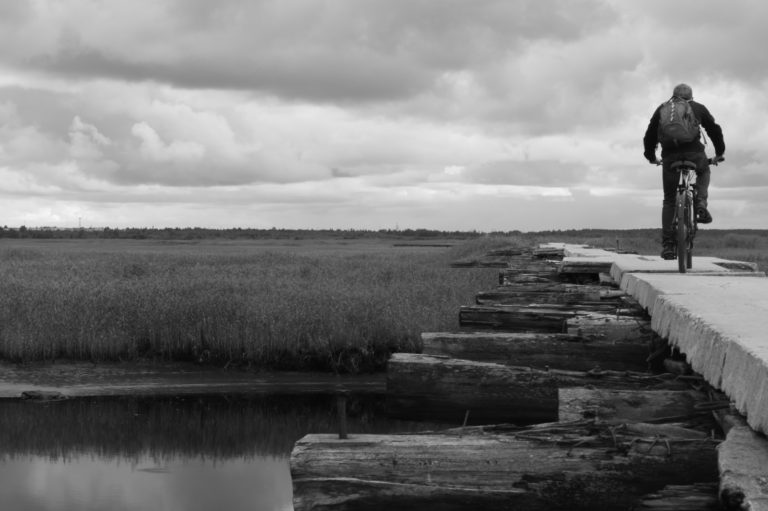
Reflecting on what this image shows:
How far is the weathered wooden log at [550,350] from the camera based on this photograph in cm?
502

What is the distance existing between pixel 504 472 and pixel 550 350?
2.40 metres

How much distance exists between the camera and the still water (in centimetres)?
664

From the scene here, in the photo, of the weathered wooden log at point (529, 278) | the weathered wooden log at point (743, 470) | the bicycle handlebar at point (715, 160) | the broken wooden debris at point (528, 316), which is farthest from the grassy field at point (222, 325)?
the weathered wooden log at point (743, 470)

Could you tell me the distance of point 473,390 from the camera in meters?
4.29

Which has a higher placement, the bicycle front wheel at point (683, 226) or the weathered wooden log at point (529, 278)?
the bicycle front wheel at point (683, 226)

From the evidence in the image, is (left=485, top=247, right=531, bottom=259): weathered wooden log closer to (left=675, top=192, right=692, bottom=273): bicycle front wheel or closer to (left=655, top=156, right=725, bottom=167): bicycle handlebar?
(left=655, top=156, right=725, bottom=167): bicycle handlebar

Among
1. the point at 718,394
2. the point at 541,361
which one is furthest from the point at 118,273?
the point at 718,394

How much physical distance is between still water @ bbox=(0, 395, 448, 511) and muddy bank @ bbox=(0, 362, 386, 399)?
416mm

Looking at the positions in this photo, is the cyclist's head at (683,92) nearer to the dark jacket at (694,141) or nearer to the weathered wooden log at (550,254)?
the dark jacket at (694,141)

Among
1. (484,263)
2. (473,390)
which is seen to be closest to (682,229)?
(473,390)

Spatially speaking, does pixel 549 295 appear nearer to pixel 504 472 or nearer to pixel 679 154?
pixel 679 154

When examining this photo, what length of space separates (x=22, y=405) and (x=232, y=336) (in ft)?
9.24

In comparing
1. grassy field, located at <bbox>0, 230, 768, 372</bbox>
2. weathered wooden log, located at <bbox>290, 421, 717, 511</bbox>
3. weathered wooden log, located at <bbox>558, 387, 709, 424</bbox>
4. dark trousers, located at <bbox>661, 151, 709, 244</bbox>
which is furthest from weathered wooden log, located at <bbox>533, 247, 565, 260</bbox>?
weathered wooden log, located at <bbox>290, 421, 717, 511</bbox>

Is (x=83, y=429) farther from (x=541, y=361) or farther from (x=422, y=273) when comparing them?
(x=422, y=273)
